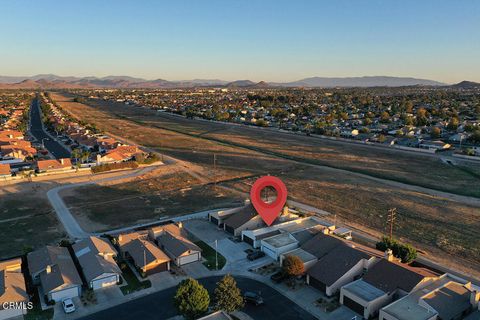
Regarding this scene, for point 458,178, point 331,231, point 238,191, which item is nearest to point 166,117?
point 238,191

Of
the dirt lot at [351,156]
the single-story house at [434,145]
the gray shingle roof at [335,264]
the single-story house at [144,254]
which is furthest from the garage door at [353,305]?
the single-story house at [434,145]

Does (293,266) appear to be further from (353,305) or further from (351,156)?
(351,156)

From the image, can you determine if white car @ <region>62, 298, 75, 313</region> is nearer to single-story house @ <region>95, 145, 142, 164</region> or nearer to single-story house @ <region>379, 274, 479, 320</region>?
single-story house @ <region>379, 274, 479, 320</region>

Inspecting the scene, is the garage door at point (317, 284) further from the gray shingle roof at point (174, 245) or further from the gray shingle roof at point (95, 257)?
the gray shingle roof at point (95, 257)

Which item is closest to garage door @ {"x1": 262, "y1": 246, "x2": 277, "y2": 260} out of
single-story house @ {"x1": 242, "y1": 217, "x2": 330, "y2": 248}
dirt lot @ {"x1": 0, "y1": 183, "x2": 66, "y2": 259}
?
single-story house @ {"x1": 242, "y1": 217, "x2": 330, "y2": 248}

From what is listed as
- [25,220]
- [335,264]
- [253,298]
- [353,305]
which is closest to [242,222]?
[335,264]
